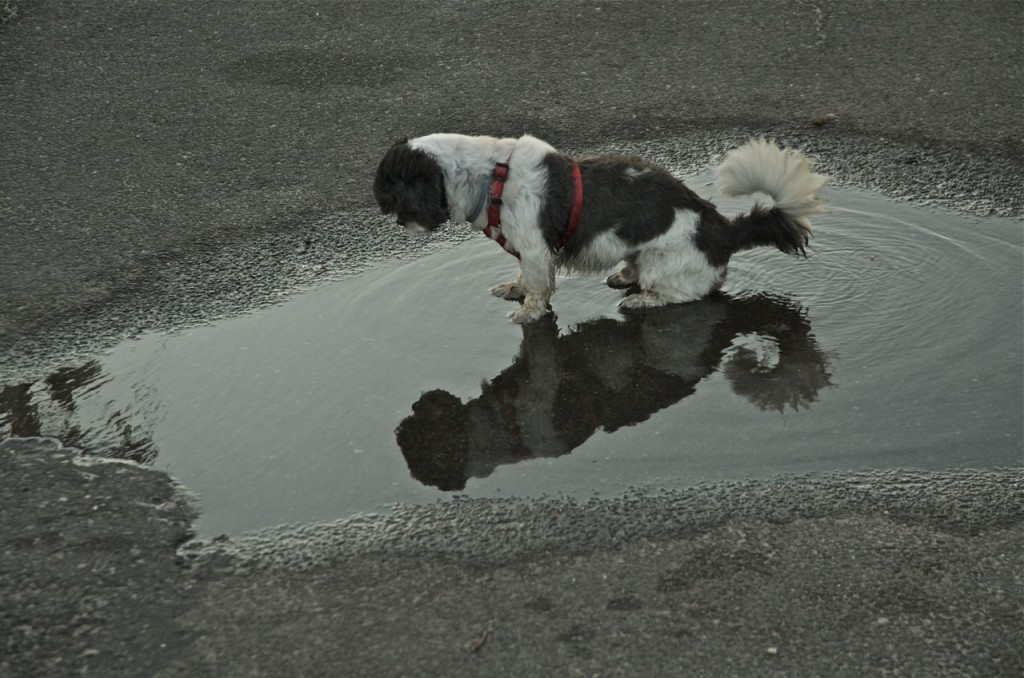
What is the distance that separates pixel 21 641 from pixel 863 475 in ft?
11.0

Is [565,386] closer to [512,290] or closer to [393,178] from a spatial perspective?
[512,290]

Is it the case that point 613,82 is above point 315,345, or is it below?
above

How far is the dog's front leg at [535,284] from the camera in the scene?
18.4 feet

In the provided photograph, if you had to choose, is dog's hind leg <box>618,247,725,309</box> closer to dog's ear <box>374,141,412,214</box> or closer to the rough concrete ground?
dog's ear <box>374,141,412,214</box>

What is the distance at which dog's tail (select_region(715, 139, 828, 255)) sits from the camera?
5570 millimetres

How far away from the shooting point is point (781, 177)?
558 cm

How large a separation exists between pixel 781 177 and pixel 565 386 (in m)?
1.64

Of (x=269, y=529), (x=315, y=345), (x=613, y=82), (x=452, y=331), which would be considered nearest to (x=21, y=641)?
(x=269, y=529)

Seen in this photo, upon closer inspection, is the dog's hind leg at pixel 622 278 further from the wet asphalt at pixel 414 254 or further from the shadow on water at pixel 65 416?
the shadow on water at pixel 65 416

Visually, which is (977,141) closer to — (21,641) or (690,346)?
(690,346)

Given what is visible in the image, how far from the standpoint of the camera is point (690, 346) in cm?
553

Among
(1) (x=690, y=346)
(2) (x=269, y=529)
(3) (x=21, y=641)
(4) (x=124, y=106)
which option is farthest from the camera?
(4) (x=124, y=106)

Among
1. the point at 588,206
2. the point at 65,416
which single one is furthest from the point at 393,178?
the point at 65,416

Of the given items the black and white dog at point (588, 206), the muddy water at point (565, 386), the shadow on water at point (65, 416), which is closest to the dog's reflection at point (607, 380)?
the muddy water at point (565, 386)
